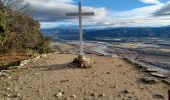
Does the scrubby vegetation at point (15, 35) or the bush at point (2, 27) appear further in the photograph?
the scrubby vegetation at point (15, 35)

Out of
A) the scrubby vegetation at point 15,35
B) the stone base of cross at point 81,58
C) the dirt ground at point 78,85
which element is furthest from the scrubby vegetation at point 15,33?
the dirt ground at point 78,85

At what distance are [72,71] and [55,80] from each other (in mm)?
3489

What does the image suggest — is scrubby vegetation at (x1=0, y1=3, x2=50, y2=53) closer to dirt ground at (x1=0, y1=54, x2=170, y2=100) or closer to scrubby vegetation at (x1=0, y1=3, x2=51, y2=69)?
scrubby vegetation at (x1=0, y1=3, x2=51, y2=69)

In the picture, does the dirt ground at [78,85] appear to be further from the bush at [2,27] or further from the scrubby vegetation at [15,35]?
the scrubby vegetation at [15,35]

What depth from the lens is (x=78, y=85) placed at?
17703 mm

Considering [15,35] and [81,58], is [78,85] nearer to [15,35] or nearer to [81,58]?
[81,58]

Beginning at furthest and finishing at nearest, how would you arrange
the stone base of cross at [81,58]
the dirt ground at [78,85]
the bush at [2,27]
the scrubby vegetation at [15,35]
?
1. the scrubby vegetation at [15,35]
2. the bush at [2,27]
3. the stone base of cross at [81,58]
4. the dirt ground at [78,85]

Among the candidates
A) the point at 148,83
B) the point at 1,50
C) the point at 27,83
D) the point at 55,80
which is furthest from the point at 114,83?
the point at 1,50

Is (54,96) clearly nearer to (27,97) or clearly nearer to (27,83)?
(27,97)

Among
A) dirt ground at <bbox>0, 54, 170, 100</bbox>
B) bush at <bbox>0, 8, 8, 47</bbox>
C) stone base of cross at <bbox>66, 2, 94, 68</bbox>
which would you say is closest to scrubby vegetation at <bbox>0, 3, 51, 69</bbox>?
bush at <bbox>0, 8, 8, 47</bbox>

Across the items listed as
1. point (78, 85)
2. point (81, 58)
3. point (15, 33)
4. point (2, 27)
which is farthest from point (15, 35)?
point (78, 85)

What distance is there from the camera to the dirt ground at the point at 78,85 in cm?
1542

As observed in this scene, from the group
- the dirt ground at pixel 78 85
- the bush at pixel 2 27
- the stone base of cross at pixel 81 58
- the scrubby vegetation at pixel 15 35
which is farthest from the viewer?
the scrubby vegetation at pixel 15 35

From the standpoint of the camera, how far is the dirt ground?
15422 millimetres
